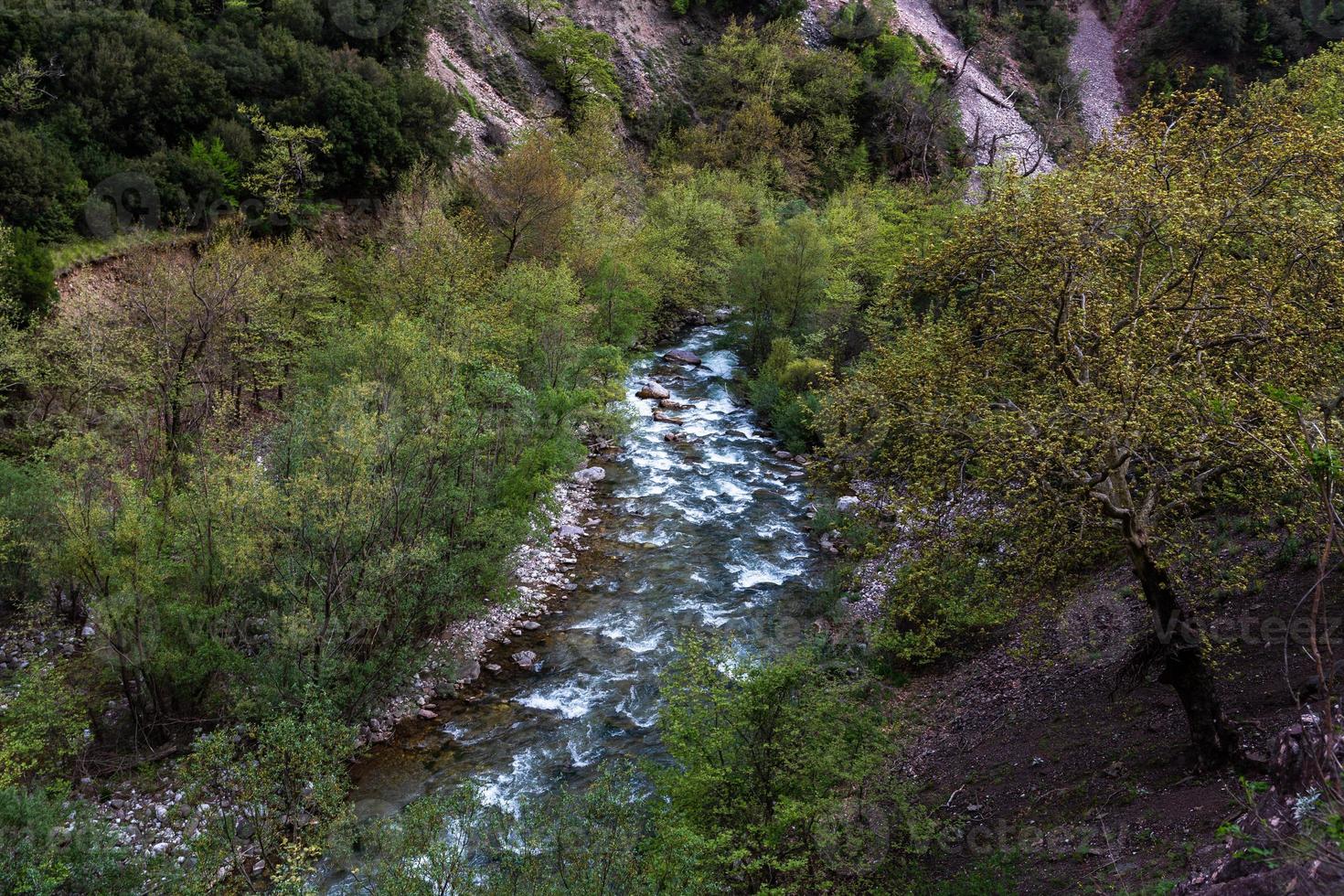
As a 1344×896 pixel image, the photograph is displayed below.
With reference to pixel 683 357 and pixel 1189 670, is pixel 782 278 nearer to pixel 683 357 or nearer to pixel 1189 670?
pixel 683 357

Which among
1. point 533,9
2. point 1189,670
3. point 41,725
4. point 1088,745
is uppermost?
point 533,9

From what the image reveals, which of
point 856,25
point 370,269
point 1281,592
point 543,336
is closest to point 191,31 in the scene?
point 370,269

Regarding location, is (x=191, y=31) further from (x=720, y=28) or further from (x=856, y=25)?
(x=856, y=25)

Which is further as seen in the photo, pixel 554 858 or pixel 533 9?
pixel 533 9

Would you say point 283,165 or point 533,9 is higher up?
point 533,9

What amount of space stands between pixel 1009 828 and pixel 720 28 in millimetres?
64368

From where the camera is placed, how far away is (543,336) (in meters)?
23.9

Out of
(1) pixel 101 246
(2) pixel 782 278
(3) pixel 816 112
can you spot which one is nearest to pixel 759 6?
(3) pixel 816 112

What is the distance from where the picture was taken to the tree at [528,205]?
30.0m

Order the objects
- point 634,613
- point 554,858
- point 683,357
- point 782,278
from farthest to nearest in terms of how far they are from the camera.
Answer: point 683,357 → point 782,278 → point 634,613 → point 554,858

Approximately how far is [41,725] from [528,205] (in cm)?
2326

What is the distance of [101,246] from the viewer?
79.4ft

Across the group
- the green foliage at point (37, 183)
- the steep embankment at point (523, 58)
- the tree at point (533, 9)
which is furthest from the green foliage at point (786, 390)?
the tree at point (533, 9)

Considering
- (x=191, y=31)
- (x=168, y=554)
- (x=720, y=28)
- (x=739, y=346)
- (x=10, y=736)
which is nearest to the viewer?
(x=10, y=736)
